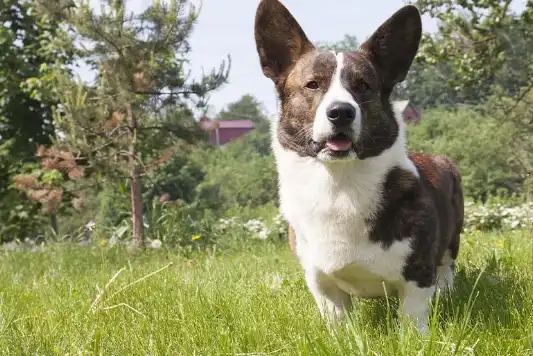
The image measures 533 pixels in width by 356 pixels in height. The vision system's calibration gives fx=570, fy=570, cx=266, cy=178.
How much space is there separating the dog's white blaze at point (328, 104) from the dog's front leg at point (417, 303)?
0.71 meters

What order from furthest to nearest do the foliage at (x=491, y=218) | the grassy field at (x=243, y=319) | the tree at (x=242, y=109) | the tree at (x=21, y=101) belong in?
the tree at (x=242, y=109)
the tree at (x=21, y=101)
the foliage at (x=491, y=218)
the grassy field at (x=243, y=319)

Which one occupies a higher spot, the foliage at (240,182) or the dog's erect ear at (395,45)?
the dog's erect ear at (395,45)

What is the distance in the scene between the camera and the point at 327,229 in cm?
250

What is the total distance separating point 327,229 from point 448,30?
6.45 m

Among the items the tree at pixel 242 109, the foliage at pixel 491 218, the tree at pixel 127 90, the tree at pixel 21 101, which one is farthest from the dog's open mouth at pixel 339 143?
the tree at pixel 242 109

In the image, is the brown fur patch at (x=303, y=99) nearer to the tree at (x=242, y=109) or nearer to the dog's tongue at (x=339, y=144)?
the dog's tongue at (x=339, y=144)

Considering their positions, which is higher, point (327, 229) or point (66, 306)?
point (327, 229)

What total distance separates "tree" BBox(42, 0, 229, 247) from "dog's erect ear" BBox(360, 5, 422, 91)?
15.4 ft

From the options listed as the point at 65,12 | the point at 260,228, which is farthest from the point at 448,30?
the point at 65,12

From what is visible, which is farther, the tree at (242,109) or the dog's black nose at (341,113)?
the tree at (242,109)

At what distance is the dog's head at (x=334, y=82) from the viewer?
7.82 ft

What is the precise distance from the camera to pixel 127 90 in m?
6.89

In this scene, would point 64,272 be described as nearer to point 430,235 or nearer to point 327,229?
point 327,229

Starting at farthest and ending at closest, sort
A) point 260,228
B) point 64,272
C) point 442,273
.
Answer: point 260,228 → point 64,272 → point 442,273
